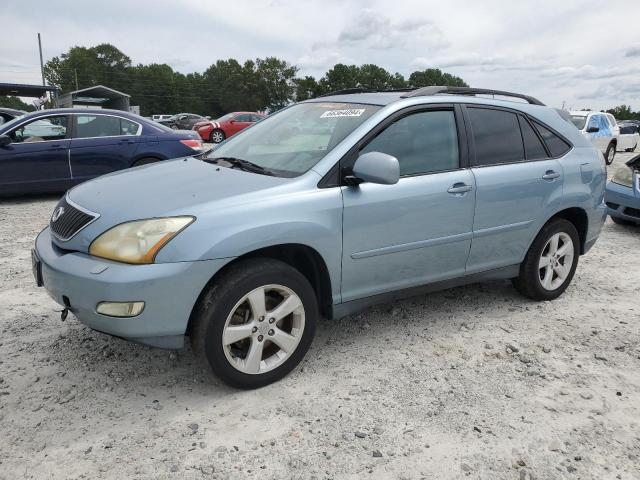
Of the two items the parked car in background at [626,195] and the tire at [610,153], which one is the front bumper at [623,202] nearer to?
the parked car in background at [626,195]

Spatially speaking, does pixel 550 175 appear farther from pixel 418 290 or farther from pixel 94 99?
pixel 94 99

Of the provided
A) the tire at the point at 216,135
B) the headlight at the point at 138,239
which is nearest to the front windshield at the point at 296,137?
the headlight at the point at 138,239

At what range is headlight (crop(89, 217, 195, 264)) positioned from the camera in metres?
2.51

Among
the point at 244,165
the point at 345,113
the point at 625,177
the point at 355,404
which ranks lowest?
the point at 355,404

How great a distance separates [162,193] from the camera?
2828 mm

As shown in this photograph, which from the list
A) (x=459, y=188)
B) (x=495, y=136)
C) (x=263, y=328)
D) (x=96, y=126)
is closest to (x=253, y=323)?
(x=263, y=328)

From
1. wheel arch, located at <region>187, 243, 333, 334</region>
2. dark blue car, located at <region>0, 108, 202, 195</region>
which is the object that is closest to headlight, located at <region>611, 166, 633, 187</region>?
wheel arch, located at <region>187, 243, 333, 334</region>

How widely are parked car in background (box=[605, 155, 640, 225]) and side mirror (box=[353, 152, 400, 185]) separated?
5374 mm

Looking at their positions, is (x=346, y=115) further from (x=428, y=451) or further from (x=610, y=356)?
(x=610, y=356)

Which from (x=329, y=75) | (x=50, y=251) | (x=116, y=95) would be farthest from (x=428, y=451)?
(x=329, y=75)

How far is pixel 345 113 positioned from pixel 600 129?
1442 centimetres

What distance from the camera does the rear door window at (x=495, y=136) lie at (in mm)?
3697

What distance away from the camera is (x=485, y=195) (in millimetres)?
3596

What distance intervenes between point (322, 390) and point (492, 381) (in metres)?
0.99
